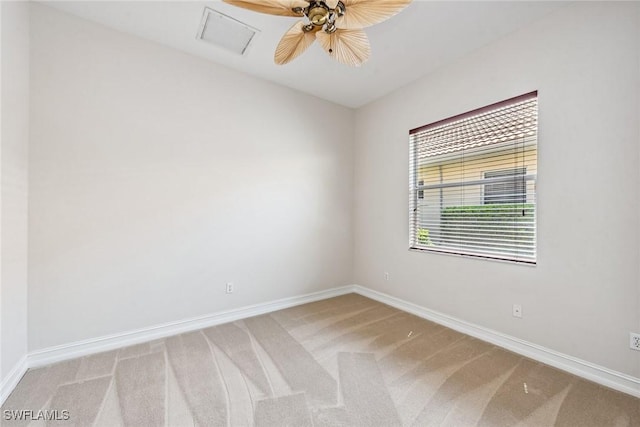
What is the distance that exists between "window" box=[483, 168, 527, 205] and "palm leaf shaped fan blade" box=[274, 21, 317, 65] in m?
2.01

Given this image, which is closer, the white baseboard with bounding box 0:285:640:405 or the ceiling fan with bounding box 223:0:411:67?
the ceiling fan with bounding box 223:0:411:67

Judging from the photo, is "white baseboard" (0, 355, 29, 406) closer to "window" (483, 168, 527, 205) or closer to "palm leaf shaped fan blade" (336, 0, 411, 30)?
"palm leaf shaped fan blade" (336, 0, 411, 30)

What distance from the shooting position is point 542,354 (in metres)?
2.15

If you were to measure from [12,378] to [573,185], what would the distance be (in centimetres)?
419

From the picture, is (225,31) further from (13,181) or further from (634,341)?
Result: (634,341)

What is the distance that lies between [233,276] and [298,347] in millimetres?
1084

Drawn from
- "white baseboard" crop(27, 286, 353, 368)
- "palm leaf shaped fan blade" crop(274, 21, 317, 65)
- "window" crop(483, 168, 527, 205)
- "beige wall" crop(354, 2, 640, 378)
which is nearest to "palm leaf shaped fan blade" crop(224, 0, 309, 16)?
"palm leaf shaped fan blade" crop(274, 21, 317, 65)

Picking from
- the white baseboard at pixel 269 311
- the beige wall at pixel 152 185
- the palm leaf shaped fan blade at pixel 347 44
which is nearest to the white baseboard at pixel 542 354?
the white baseboard at pixel 269 311

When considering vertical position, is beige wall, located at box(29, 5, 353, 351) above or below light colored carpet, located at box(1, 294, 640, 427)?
above

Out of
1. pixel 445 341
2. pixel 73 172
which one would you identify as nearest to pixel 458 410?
pixel 445 341

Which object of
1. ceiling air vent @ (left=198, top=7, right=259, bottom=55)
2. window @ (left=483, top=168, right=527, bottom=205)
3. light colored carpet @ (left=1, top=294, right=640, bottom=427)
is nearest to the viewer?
light colored carpet @ (left=1, top=294, right=640, bottom=427)

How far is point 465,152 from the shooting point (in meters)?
2.77

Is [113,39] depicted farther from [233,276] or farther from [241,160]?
[233,276]

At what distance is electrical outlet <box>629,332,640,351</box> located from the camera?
5.76ft
